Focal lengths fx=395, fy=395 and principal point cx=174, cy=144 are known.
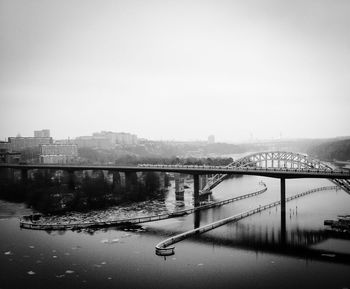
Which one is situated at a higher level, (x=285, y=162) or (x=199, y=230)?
(x=285, y=162)

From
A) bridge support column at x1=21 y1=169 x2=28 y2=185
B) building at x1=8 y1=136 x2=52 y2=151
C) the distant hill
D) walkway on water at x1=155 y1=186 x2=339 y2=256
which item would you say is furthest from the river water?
building at x1=8 y1=136 x2=52 y2=151

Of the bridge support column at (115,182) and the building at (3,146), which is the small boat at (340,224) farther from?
the building at (3,146)

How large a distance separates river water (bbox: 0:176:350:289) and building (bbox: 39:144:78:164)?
59.9 meters

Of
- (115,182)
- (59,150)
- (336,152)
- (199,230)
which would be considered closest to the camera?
(199,230)

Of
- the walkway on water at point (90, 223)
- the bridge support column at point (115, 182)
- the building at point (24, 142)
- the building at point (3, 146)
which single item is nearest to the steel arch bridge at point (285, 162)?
the walkway on water at point (90, 223)

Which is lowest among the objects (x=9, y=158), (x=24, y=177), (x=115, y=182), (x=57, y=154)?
(x=115, y=182)

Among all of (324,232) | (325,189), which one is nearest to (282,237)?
(324,232)

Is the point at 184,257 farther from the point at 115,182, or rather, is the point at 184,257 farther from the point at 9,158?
the point at 9,158

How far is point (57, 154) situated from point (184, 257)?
8361cm

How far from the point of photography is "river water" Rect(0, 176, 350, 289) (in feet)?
73.0

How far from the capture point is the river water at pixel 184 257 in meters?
22.3

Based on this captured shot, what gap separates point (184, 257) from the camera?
85.9 ft

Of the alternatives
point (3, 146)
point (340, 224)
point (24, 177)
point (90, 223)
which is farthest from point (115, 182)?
point (3, 146)

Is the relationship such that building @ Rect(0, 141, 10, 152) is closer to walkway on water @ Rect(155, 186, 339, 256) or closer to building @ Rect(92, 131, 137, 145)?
building @ Rect(92, 131, 137, 145)
